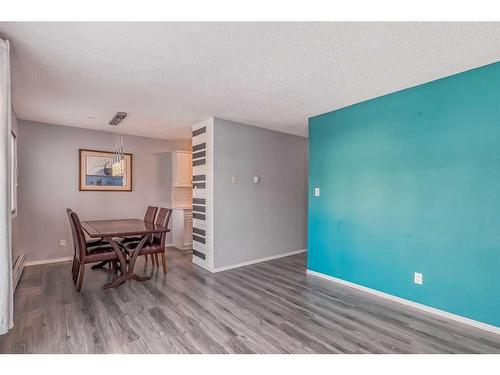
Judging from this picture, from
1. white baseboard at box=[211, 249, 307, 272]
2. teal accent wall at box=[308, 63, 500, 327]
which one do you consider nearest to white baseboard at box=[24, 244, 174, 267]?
white baseboard at box=[211, 249, 307, 272]

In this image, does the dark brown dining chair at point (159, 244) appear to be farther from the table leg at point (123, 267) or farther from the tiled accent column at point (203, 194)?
the tiled accent column at point (203, 194)

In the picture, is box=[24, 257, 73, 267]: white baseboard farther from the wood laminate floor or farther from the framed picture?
the framed picture

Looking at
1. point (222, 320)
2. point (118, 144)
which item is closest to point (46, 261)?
point (118, 144)

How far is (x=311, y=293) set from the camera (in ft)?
10.2

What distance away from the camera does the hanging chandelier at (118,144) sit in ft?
11.7

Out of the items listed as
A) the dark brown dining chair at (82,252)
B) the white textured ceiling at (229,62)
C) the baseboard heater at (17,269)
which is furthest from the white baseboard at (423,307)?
the baseboard heater at (17,269)

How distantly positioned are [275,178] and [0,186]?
3.74 m

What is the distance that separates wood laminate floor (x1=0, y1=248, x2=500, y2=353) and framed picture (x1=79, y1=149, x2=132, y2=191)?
5.79ft

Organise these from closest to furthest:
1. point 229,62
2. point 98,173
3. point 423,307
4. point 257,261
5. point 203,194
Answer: point 229,62 → point 423,307 → point 203,194 → point 257,261 → point 98,173

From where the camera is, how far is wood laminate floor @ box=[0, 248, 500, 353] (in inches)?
78.9

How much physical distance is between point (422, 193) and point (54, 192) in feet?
17.8

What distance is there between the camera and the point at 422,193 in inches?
107

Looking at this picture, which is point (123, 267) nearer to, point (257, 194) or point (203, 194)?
point (203, 194)
